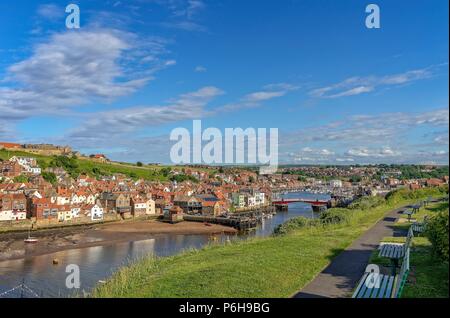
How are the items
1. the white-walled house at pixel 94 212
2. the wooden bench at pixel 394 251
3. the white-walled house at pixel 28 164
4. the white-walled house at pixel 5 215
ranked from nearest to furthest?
1. the wooden bench at pixel 394 251
2. the white-walled house at pixel 5 215
3. the white-walled house at pixel 94 212
4. the white-walled house at pixel 28 164

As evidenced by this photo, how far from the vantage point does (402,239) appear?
1567 cm

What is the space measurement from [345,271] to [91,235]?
1680 inches

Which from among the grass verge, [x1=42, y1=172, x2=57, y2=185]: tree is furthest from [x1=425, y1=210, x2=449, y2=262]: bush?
[x1=42, y1=172, x2=57, y2=185]: tree

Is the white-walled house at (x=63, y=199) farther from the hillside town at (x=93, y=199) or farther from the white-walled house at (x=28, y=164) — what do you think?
the white-walled house at (x=28, y=164)

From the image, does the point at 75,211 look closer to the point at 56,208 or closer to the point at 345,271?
the point at 56,208

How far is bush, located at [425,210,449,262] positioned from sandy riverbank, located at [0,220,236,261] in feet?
114

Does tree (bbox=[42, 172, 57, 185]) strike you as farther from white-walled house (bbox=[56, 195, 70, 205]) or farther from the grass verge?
the grass verge

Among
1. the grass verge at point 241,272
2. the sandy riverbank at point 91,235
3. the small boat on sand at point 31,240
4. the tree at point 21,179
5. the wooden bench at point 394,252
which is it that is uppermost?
the tree at point 21,179

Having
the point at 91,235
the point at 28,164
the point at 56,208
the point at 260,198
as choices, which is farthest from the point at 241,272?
the point at 28,164

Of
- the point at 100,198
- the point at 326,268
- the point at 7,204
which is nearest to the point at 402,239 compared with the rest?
the point at 326,268

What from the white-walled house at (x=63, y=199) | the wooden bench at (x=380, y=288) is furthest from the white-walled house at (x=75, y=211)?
the wooden bench at (x=380, y=288)

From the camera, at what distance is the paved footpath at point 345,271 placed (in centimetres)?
916

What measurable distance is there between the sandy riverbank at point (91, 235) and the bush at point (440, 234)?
114ft
